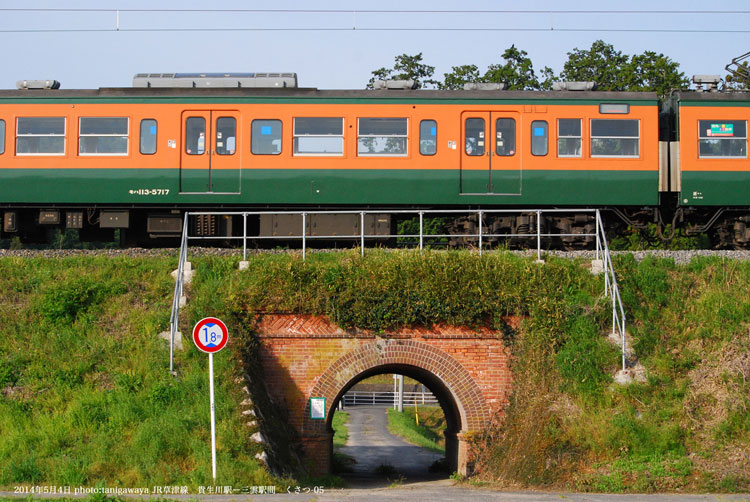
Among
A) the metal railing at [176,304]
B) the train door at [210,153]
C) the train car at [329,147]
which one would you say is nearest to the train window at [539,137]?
the train car at [329,147]

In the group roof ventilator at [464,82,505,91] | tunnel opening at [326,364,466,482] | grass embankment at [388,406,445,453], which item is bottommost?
grass embankment at [388,406,445,453]

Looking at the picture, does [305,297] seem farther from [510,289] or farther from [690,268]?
[690,268]

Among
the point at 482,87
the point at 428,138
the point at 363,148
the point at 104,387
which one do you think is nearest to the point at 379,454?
the point at 363,148

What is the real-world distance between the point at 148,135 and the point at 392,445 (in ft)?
65.0

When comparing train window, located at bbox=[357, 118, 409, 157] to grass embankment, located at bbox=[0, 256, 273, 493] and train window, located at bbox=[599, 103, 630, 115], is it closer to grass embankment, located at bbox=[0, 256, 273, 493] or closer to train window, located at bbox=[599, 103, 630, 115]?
train window, located at bbox=[599, 103, 630, 115]

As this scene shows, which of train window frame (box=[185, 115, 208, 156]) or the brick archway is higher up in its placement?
train window frame (box=[185, 115, 208, 156])

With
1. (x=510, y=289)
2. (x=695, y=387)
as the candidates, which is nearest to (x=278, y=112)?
(x=510, y=289)

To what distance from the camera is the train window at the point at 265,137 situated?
20.6 metres

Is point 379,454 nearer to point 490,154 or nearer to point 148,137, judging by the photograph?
point 490,154

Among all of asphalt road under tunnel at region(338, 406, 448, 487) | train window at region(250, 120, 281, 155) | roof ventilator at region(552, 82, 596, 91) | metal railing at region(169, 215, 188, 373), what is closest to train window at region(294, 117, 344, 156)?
train window at region(250, 120, 281, 155)

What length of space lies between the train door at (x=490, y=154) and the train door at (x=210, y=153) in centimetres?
566

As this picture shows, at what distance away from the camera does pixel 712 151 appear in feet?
68.6

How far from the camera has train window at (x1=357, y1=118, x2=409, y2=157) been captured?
20.7 m

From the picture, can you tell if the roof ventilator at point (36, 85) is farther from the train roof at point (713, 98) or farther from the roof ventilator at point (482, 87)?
the train roof at point (713, 98)
